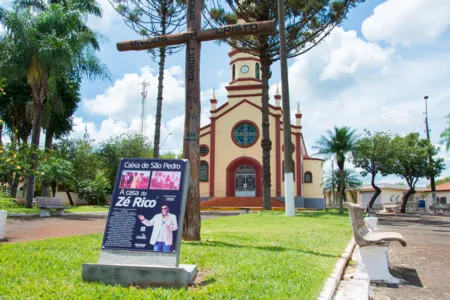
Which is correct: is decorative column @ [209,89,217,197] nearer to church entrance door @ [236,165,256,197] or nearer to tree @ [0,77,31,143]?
church entrance door @ [236,165,256,197]

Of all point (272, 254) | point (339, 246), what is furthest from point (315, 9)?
point (272, 254)

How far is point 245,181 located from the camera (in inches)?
1296

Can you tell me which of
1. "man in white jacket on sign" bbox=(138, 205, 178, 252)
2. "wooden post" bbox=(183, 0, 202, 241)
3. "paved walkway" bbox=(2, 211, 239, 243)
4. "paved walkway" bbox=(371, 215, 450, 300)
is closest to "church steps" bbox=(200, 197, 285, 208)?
"paved walkway" bbox=(2, 211, 239, 243)

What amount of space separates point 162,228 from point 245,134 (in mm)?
29456

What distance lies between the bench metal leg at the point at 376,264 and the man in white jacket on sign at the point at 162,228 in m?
2.59

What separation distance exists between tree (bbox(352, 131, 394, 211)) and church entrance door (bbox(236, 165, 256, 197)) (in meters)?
8.34

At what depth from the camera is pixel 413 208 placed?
35.2 meters

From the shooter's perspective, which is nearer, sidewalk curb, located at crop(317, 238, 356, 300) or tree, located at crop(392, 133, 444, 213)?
sidewalk curb, located at crop(317, 238, 356, 300)

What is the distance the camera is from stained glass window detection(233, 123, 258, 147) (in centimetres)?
3316

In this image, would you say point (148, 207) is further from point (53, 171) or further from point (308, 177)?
point (308, 177)

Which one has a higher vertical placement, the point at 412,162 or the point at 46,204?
the point at 412,162

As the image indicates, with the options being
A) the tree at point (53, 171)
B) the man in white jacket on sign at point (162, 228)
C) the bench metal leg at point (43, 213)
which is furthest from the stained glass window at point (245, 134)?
the man in white jacket on sign at point (162, 228)

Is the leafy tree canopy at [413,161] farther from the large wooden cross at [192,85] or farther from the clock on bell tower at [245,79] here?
the large wooden cross at [192,85]

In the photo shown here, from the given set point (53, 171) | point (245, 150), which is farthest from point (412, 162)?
point (53, 171)
